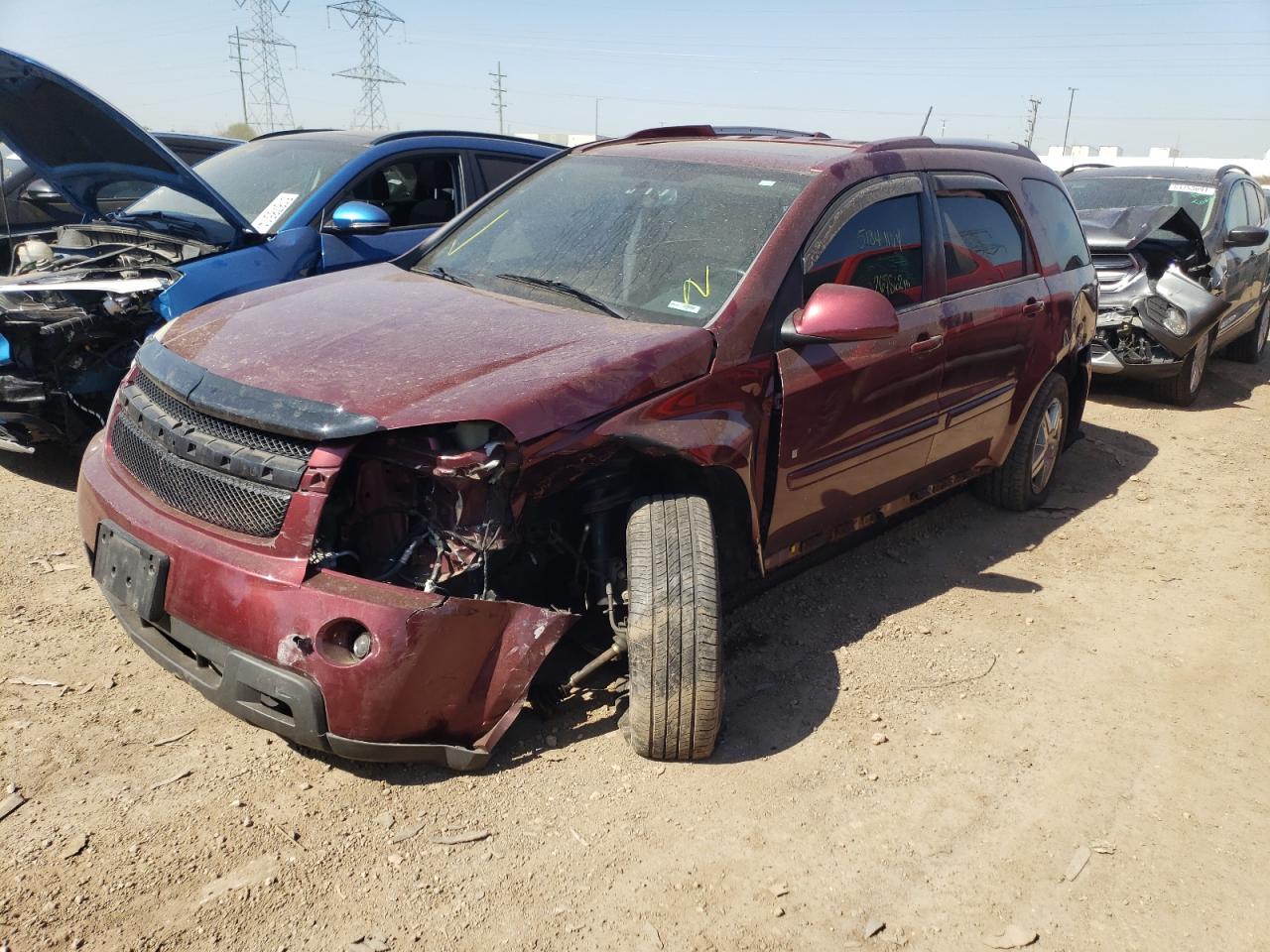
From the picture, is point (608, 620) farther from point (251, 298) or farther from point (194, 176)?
point (194, 176)

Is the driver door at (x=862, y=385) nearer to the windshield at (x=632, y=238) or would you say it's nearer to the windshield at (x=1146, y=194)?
the windshield at (x=632, y=238)

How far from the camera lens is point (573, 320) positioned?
3314mm

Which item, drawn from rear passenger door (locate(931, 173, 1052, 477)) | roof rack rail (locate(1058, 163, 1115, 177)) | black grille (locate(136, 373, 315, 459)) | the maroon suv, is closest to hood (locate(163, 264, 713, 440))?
the maroon suv

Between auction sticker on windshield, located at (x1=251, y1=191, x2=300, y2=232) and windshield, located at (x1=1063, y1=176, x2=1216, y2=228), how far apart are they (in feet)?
21.3

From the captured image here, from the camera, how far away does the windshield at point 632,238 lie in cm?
346

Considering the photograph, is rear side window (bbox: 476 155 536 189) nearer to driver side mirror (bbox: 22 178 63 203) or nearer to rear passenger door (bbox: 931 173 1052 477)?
driver side mirror (bbox: 22 178 63 203)

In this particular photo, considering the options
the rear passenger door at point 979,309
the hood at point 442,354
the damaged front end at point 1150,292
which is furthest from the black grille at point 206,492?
the damaged front end at point 1150,292

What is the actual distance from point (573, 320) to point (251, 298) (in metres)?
1.28

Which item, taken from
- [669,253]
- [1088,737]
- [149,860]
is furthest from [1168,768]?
[149,860]

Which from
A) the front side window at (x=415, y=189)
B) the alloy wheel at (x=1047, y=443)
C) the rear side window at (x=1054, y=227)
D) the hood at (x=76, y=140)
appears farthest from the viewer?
the front side window at (x=415, y=189)

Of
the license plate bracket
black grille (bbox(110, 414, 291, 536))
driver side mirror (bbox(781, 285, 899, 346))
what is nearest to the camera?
black grille (bbox(110, 414, 291, 536))

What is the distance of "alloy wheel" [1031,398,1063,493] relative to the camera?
207 inches

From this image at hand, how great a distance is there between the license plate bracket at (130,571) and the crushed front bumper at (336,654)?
0.07ft

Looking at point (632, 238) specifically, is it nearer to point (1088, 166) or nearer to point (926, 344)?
point (926, 344)
